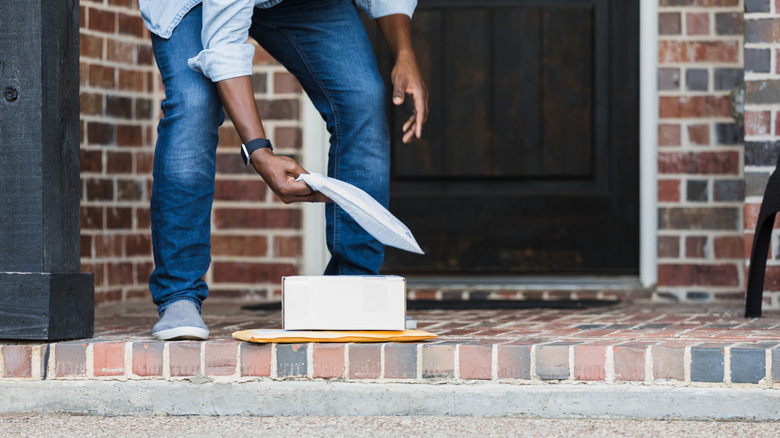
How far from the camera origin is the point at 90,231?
3791 millimetres

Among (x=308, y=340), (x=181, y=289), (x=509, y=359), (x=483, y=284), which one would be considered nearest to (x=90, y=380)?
(x=181, y=289)

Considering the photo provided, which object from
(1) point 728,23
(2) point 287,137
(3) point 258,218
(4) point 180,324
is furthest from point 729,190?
(4) point 180,324

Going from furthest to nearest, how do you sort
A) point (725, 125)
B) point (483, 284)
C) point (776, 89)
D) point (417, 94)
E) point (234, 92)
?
point (483, 284), point (725, 125), point (776, 89), point (417, 94), point (234, 92)

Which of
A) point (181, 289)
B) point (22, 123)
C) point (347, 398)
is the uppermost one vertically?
point (22, 123)

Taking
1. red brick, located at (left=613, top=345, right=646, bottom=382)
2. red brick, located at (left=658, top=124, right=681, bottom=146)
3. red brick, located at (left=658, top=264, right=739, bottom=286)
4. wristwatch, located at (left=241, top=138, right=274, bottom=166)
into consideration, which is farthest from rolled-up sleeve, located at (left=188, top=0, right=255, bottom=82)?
red brick, located at (left=658, top=264, right=739, bottom=286)

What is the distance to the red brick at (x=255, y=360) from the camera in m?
2.29

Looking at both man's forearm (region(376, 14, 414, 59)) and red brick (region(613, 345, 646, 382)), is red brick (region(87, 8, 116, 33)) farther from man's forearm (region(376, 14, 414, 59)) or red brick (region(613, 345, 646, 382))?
red brick (region(613, 345, 646, 382))

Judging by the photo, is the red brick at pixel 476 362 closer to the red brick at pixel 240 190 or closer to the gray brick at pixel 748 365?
the gray brick at pixel 748 365

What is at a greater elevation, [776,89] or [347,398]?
[776,89]

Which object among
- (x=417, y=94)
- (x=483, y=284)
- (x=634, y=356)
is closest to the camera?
(x=634, y=356)

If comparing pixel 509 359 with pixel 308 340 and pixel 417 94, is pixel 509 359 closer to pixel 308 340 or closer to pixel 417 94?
pixel 308 340

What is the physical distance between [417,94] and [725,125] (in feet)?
5.12

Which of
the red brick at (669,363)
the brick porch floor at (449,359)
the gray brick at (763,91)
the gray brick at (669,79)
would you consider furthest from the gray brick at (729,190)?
the red brick at (669,363)

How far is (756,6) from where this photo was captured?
10.8 feet
